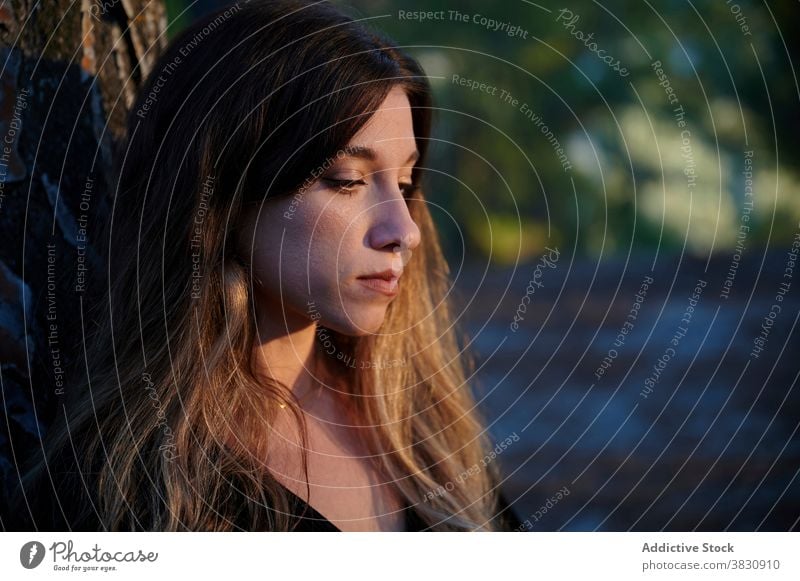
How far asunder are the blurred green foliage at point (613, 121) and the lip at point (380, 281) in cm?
223

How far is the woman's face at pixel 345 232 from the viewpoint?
3.26ft

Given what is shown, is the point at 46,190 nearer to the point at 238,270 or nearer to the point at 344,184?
the point at 238,270

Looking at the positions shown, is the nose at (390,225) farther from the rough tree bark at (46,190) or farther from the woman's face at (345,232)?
the rough tree bark at (46,190)

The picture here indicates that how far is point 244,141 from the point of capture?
0.99 meters

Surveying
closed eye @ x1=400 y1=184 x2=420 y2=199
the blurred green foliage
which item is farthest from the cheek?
the blurred green foliage

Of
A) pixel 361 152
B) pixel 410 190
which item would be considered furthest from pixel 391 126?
pixel 410 190

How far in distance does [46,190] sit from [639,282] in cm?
176

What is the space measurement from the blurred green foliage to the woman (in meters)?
2.23

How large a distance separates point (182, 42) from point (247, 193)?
21cm

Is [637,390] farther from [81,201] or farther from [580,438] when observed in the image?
[81,201]

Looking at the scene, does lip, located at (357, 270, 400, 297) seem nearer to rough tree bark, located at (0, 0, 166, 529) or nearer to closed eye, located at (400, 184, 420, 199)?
closed eye, located at (400, 184, 420, 199)

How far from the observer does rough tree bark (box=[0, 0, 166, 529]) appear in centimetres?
109

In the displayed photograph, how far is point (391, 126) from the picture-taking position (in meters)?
1.01
